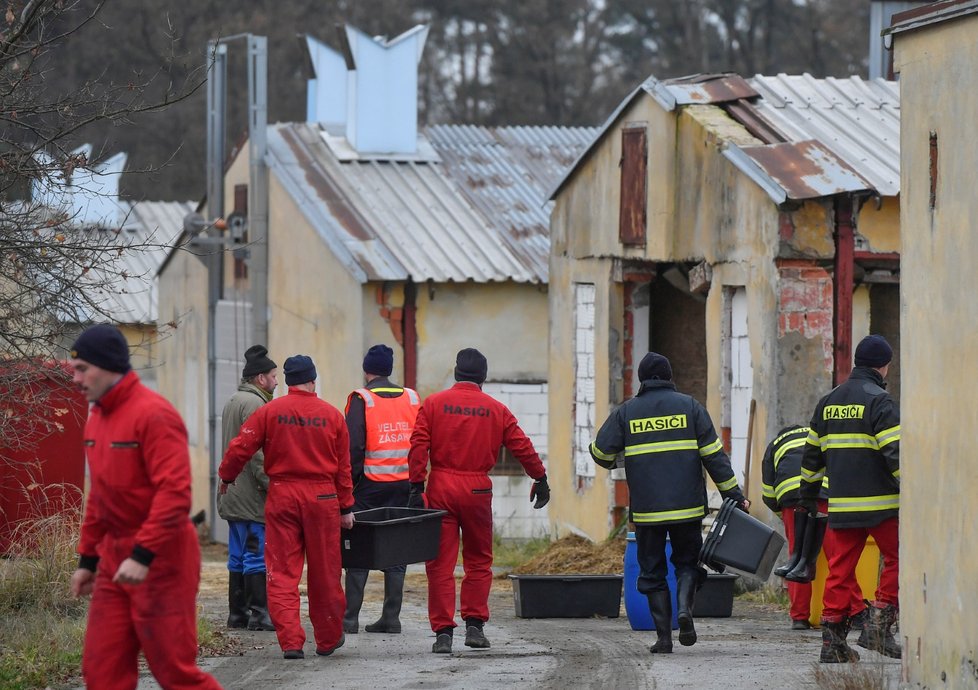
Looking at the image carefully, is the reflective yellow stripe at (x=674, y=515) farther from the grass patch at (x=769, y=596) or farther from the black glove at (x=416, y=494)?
the grass patch at (x=769, y=596)

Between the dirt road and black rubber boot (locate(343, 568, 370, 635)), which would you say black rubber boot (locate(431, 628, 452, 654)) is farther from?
black rubber boot (locate(343, 568, 370, 635))

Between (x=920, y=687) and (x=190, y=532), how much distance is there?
3471 mm

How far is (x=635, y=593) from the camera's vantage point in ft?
35.3

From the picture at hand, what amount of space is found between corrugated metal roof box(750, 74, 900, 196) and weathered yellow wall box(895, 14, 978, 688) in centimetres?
526

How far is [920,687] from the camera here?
766 centimetres

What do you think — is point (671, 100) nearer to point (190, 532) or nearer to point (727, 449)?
point (727, 449)

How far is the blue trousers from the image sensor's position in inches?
423

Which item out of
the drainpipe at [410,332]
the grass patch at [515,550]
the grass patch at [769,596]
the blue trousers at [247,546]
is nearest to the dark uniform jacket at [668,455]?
the blue trousers at [247,546]

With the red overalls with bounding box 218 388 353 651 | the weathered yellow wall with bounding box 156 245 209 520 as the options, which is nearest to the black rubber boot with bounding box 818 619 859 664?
the red overalls with bounding box 218 388 353 651

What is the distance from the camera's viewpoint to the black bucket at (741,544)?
32.7 ft

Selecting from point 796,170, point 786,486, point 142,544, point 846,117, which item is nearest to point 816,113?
point 846,117

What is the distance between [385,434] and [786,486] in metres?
2.62

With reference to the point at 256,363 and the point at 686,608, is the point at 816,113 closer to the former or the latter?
the point at 256,363

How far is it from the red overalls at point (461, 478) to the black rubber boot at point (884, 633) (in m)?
2.26
